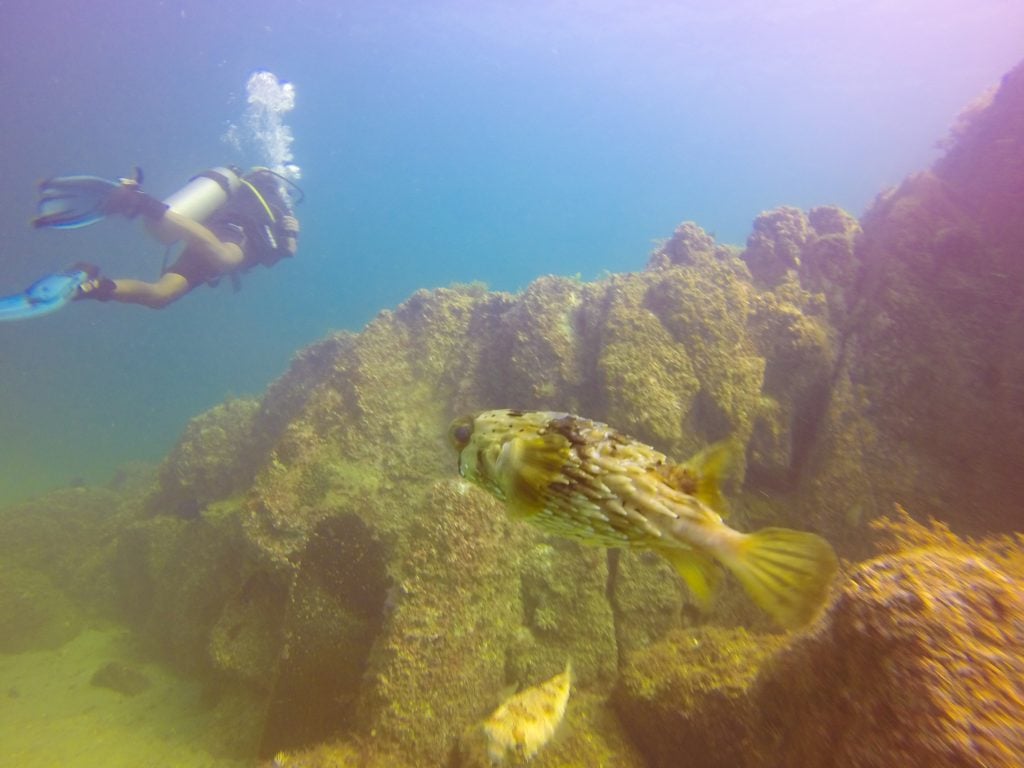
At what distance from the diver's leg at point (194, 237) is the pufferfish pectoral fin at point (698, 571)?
11.3 meters

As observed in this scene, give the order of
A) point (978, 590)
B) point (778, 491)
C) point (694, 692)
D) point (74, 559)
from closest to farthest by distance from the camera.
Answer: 1. point (978, 590)
2. point (694, 692)
3. point (778, 491)
4. point (74, 559)

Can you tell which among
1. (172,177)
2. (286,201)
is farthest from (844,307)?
(172,177)

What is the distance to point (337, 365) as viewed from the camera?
718cm

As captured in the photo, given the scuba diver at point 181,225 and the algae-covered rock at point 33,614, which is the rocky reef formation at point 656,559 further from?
the scuba diver at point 181,225

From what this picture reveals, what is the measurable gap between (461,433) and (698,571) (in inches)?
46.0

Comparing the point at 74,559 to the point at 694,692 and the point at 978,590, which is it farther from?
the point at 978,590

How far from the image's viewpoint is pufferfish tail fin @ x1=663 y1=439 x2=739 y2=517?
177 centimetres

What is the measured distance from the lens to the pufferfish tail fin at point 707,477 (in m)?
1.77

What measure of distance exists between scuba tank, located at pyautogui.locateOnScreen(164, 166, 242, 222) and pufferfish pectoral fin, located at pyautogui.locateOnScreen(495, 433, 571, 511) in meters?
11.6

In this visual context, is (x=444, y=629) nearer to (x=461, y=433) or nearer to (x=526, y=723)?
(x=526, y=723)

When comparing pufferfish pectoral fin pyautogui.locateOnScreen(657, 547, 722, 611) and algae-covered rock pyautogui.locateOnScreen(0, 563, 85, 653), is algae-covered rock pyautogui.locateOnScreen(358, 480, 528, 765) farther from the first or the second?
algae-covered rock pyautogui.locateOnScreen(0, 563, 85, 653)

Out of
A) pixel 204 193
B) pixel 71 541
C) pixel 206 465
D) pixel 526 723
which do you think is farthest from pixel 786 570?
pixel 71 541

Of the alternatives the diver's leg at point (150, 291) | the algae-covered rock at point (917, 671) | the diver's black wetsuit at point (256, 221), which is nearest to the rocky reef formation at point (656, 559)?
the algae-covered rock at point (917, 671)

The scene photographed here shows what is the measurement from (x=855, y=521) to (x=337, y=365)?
718 cm
